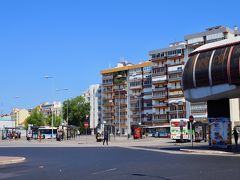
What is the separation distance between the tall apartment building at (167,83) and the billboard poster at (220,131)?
87.3m

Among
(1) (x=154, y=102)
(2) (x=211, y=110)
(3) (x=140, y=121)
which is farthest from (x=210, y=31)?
(2) (x=211, y=110)

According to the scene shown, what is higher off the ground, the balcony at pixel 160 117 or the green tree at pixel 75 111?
the green tree at pixel 75 111

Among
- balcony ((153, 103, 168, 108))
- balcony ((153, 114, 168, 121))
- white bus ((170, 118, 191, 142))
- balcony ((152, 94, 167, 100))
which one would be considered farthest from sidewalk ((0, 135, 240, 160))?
balcony ((152, 94, 167, 100))

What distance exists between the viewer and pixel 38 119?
621ft

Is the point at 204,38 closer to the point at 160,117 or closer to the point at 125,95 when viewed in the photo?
the point at 160,117

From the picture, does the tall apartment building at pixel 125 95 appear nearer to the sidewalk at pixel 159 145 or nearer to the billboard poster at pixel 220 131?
the sidewalk at pixel 159 145

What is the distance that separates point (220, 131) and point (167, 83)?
9581 cm

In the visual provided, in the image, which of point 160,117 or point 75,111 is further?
point 75,111

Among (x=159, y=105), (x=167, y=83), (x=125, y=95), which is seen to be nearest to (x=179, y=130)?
(x=167, y=83)

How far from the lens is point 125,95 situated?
153 m

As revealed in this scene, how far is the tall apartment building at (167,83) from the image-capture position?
125 metres

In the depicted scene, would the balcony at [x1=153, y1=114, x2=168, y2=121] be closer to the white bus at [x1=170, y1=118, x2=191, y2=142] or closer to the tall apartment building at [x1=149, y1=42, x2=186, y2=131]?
the tall apartment building at [x1=149, y1=42, x2=186, y2=131]

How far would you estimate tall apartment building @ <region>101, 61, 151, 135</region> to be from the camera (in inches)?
5600

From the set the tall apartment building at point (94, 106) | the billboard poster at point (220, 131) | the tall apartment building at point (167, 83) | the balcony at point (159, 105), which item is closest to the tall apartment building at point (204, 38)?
the tall apartment building at point (167, 83)
